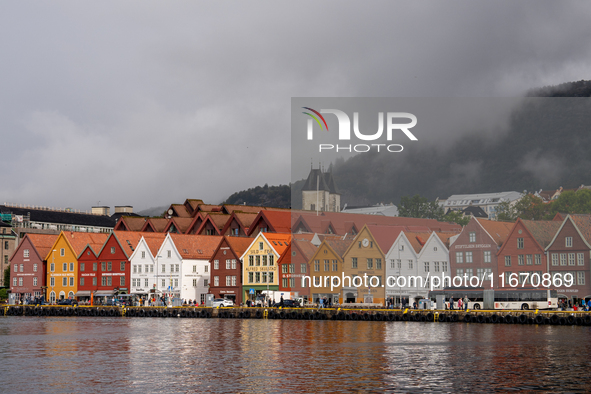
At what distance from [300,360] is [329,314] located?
48788mm

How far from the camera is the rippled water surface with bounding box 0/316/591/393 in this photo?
39250mm

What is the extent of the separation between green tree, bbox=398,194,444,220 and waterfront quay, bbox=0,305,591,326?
254ft

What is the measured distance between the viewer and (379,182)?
192 metres

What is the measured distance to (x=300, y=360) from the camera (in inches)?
1944

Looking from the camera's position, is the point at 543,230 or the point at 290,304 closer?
the point at 290,304

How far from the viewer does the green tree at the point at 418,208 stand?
579 ft

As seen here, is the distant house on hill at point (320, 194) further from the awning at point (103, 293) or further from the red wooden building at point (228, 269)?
the awning at point (103, 293)

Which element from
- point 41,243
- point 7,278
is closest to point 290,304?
point 41,243

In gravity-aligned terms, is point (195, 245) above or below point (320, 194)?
below

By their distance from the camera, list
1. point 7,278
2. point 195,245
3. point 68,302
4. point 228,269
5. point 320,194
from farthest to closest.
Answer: point 320,194, point 7,278, point 195,245, point 68,302, point 228,269

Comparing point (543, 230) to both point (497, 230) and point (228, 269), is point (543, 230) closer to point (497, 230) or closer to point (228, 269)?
point (497, 230)

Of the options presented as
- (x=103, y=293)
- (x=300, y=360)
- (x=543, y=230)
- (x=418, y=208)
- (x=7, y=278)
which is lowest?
(x=300, y=360)

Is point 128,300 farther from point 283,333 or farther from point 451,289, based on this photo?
point 283,333

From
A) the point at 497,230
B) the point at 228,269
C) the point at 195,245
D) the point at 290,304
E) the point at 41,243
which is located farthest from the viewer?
the point at 41,243
